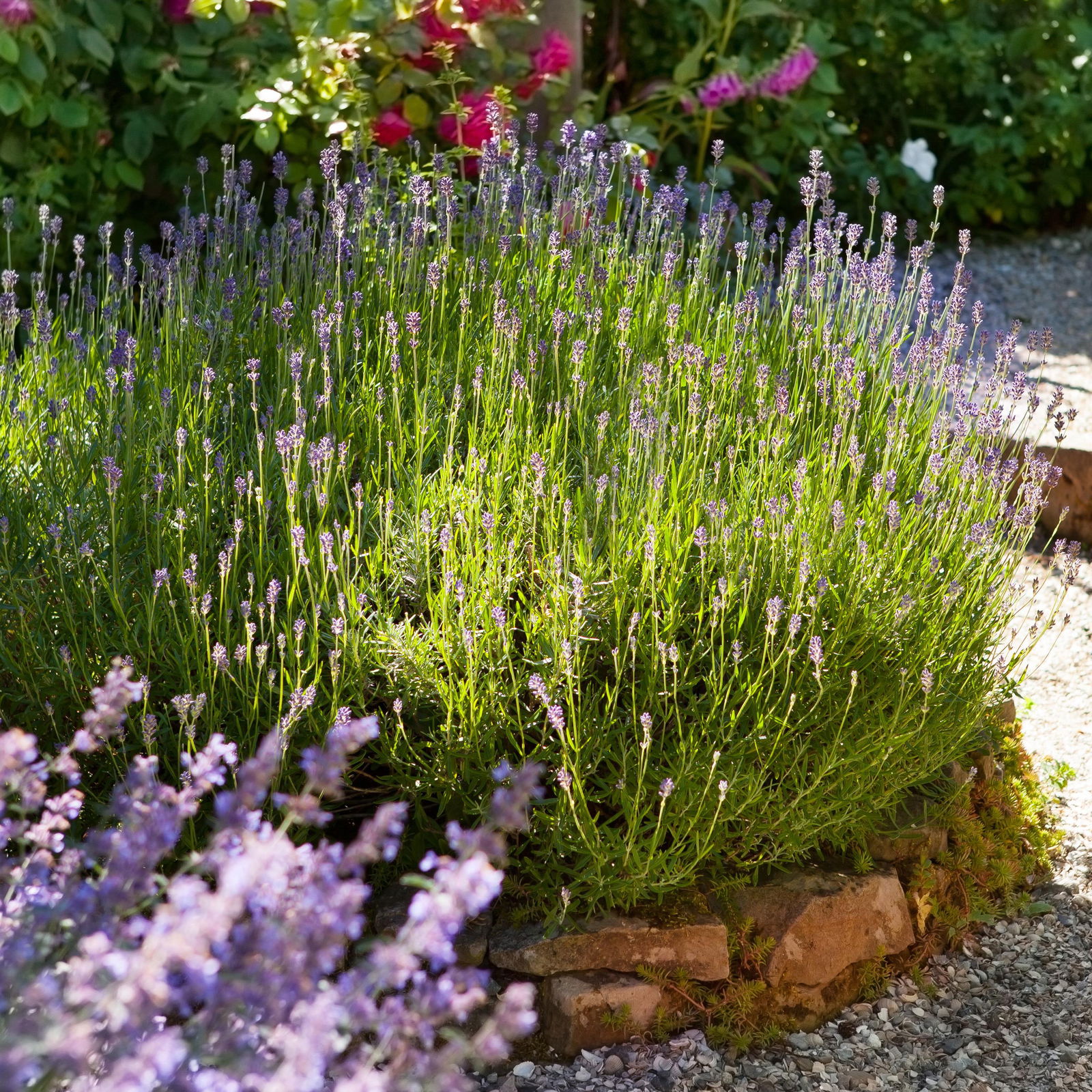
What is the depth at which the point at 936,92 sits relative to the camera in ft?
26.5

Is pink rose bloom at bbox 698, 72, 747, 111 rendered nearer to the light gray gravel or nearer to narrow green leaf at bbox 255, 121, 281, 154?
narrow green leaf at bbox 255, 121, 281, 154

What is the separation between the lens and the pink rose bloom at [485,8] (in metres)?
4.81

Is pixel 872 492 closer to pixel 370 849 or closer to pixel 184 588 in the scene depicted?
pixel 184 588

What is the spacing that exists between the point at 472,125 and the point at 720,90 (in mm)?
1946

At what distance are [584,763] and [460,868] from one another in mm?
1182

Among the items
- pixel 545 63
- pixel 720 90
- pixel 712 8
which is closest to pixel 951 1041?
pixel 545 63

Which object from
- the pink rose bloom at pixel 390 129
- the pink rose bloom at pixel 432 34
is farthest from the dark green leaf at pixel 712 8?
the pink rose bloom at pixel 390 129

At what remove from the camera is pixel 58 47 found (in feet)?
15.8

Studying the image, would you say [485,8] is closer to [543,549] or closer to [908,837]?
[543,549]

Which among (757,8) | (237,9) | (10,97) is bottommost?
(10,97)

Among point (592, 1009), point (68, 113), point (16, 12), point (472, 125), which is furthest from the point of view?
point (68, 113)

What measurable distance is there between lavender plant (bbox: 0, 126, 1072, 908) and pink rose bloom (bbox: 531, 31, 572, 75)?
1819 mm

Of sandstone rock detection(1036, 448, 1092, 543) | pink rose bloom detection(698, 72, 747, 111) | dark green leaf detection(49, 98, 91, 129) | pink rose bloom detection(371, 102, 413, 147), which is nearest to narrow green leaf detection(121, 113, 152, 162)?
dark green leaf detection(49, 98, 91, 129)

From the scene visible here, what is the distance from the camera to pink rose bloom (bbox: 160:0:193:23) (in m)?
4.91
